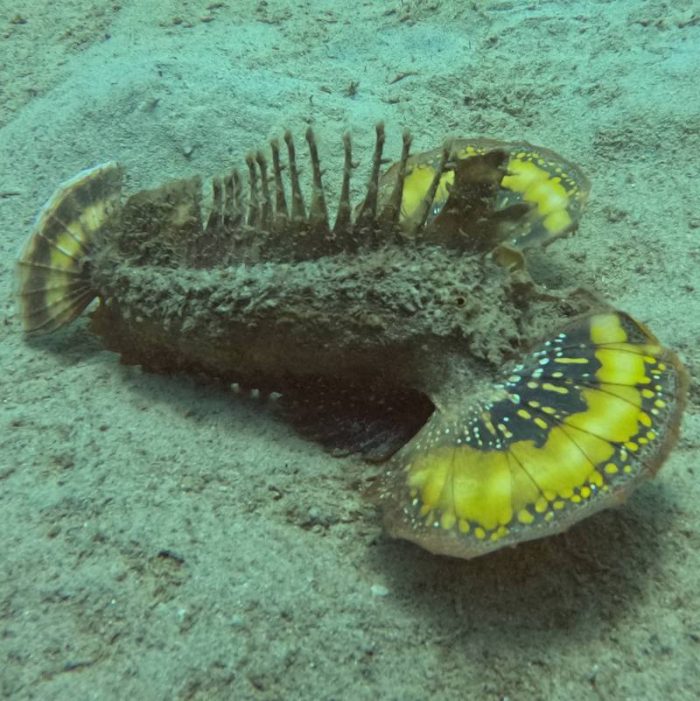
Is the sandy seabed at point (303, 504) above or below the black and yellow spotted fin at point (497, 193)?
below

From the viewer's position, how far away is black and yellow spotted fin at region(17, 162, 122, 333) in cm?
398

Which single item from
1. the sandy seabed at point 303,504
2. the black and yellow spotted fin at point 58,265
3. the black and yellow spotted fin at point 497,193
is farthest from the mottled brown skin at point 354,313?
the black and yellow spotted fin at point 58,265

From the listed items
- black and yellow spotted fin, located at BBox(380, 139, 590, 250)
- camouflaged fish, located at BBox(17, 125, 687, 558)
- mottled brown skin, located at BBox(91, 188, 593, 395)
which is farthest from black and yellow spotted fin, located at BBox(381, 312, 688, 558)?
black and yellow spotted fin, located at BBox(380, 139, 590, 250)

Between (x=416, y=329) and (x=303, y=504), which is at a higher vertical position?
(x=416, y=329)

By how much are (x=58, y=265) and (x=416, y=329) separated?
8.17 ft

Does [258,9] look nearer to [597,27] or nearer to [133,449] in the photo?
[597,27]

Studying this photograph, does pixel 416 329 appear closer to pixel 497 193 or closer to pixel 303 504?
pixel 497 193

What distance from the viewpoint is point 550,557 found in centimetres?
254

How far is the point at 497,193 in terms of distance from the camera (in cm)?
313

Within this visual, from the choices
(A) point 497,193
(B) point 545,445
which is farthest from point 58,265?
(B) point 545,445

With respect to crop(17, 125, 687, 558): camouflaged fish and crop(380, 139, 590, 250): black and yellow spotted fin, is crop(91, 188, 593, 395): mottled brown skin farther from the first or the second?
crop(380, 139, 590, 250): black and yellow spotted fin

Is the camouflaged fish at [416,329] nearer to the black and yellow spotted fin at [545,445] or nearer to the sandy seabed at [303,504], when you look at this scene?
the black and yellow spotted fin at [545,445]

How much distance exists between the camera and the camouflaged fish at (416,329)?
97.6 inches

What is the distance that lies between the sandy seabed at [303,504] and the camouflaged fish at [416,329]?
0.28 meters
